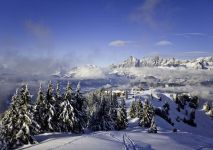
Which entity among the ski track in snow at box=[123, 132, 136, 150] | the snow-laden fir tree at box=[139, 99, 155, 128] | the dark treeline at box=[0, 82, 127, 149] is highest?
the dark treeline at box=[0, 82, 127, 149]

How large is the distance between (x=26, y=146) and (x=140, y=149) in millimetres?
16851

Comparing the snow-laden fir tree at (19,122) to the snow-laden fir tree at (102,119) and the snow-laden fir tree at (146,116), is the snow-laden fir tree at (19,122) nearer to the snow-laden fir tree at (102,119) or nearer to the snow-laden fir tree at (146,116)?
the snow-laden fir tree at (102,119)

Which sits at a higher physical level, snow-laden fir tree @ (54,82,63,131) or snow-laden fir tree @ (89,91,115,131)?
snow-laden fir tree @ (54,82,63,131)

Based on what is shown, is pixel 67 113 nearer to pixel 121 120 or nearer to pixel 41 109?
pixel 41 109

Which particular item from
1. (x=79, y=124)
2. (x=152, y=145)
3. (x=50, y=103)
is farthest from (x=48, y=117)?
(x=152, y=145)

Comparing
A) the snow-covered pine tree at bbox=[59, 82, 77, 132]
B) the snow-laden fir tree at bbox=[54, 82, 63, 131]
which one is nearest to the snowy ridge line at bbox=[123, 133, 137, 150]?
the snow-covered pine tree at bbox=[59, 82, 77, 132]

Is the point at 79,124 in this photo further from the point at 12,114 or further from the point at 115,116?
the point at 115,116

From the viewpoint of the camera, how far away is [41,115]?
59.7 meters

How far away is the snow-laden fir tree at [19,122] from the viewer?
4847 cm

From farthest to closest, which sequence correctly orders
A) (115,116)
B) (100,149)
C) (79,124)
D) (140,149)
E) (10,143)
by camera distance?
(115,116) → (79,124) → (10,143) → (140,149) → (100,149)

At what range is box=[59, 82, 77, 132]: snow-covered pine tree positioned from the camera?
61.8 meters

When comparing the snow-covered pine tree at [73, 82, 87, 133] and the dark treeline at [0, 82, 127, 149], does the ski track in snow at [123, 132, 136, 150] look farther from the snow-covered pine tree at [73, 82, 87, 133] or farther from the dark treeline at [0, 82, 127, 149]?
the dark treeline at [0, 82, 127, 149]

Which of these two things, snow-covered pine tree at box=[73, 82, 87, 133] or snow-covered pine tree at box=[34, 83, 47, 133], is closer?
snow-covered pine tree at box=[34, 83, 47, 133]

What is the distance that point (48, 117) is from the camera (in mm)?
59969
